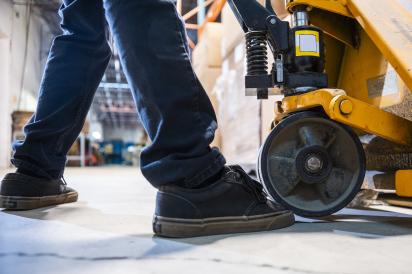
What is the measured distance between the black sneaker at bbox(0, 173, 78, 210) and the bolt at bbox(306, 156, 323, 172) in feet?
2.81

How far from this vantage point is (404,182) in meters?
1.04

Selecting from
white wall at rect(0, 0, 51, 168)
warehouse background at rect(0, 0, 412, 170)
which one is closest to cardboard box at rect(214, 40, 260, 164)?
warehouse background at rect(0, 0, 412, 170)

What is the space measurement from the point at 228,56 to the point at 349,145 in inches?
101

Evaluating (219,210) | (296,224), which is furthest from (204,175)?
(296,224)

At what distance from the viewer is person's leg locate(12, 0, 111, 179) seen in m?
1.22

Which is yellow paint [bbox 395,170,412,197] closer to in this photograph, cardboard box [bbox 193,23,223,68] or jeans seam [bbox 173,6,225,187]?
jeans seam [bbox 173,6,225,187]

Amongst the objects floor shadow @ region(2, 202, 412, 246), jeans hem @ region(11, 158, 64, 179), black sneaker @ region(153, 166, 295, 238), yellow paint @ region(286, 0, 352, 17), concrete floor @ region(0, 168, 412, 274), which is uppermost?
yellow paint @ region(286, 0, 352, 17)

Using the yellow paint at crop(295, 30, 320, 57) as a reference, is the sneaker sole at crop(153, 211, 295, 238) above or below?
below

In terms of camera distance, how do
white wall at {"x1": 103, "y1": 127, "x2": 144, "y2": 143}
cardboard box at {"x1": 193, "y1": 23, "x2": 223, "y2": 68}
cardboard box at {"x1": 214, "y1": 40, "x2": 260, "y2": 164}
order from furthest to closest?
white wall at {"x1": 103, "y1": 127, "x2": 144, "y2": 143}, cardboard box at {"x1": 193, "y1": 23, "x2": 223, "y2": 68}, cardboard box at {"x1": 214, "y1": 40, "x2": 260, "y2": 164}

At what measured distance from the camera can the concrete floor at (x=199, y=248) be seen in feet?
1.98

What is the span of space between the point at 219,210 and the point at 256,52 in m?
0.50

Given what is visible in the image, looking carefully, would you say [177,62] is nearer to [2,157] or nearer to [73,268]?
[73,268]

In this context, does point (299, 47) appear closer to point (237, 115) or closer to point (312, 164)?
point (312, 164)

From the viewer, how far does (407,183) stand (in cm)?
103
